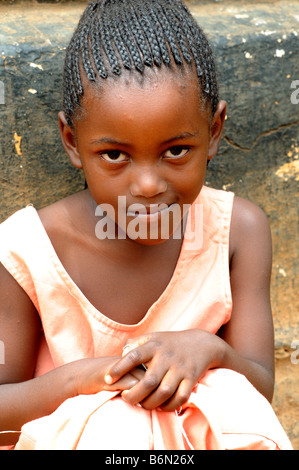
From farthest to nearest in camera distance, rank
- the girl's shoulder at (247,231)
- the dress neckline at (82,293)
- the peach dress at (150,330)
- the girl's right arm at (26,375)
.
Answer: the girl's shoulder at (247,231) → the dress neckline at (82,293) → the girl's right arm at (26,375) → the peach dress at (150,330)

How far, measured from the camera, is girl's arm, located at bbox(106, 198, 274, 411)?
4.67 ft

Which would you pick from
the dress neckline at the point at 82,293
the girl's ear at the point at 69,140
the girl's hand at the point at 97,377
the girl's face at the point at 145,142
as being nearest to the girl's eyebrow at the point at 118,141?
the girl's face at the point at 145,142

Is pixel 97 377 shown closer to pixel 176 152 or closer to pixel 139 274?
pixel 139 274

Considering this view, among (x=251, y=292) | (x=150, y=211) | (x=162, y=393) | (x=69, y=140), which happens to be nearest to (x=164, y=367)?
(x=162, y=393)

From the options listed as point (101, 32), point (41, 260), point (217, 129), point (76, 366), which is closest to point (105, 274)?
point (41, 260)

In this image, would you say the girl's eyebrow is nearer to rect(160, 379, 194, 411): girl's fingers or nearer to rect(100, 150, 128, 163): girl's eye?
rect(100, 150, 128, 163): girl's eye

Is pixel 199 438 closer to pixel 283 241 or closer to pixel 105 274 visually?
pixel 105 274

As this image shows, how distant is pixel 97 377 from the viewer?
148 cm

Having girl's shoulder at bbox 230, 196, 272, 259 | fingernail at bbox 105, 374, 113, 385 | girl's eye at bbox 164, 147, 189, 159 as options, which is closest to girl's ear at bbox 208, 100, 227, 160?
girl's eye at bbox 164, 147, 189, 159

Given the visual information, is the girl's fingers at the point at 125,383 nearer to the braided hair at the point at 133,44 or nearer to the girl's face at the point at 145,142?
the girl's face at the point at 145,142

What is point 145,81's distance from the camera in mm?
1420

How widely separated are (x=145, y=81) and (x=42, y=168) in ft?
1.73

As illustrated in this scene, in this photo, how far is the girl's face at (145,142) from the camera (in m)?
1.42

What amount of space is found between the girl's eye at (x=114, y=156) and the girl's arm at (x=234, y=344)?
0.36m
